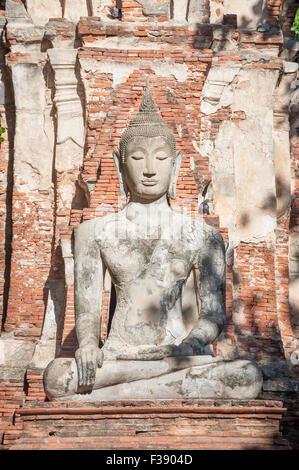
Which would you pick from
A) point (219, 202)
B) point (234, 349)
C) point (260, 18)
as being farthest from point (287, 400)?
point (260, 18)

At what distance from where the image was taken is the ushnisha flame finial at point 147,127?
26.4ft

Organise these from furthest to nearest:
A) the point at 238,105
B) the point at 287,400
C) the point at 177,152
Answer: the point at 238,105 → the point at 287,400 → the point at 177,152

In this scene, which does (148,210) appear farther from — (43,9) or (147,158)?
(43,9)

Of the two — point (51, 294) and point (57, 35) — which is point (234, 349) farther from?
point (57, 35)

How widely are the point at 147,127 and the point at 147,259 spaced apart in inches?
44.7

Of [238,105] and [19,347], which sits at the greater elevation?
[238,105]

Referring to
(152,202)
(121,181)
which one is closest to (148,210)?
(152,202)

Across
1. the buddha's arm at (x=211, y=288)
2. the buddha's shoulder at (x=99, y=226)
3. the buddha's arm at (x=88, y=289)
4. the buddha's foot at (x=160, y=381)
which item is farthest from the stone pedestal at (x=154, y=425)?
the buddha's shoulder at (x=99, y=226)

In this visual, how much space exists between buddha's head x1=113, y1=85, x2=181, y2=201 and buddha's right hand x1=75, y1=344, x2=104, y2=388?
4.90 feet

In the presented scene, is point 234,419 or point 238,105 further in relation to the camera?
point 238,105

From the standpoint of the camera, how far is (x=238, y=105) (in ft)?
36.9

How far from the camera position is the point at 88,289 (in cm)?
775

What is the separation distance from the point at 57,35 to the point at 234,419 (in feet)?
19.6

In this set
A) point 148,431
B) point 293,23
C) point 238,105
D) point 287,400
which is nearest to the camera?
point 148,431
